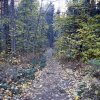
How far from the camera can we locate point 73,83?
12320mm

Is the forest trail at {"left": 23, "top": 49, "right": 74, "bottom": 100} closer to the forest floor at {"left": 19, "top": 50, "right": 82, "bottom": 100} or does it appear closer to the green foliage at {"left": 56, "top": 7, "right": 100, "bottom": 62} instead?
the forest floor at {"left": 19, "top": 50, "right": 82, "bottom": 100}

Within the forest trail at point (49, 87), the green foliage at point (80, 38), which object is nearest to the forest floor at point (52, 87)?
the forest trail at point (49, 87)

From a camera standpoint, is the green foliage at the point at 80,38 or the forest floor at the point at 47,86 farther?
the green foliage at the point at 80,38

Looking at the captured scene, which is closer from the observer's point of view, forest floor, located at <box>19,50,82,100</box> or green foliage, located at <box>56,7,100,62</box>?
forest floor, located at <box>19,50,82,100</box>

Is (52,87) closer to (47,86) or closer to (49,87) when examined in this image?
(49,87)

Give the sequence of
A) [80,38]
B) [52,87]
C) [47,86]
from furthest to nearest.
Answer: [80,38], [47,86], [52,87]

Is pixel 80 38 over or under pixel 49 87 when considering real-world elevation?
over

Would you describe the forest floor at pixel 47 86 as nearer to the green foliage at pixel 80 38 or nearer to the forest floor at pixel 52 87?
the forest floor at pixel 52 87

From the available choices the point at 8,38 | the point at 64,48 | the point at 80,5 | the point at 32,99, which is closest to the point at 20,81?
the point at 32,99

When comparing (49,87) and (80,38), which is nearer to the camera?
(49,87)

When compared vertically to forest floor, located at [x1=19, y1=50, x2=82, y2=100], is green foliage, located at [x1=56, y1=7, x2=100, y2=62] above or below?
above

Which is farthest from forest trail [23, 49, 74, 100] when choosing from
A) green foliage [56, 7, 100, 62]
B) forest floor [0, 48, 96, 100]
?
green foliage [56, 7, 100, 62]

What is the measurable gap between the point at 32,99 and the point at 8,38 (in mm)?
13590

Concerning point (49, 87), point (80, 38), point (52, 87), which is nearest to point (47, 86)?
point (49, 87)
